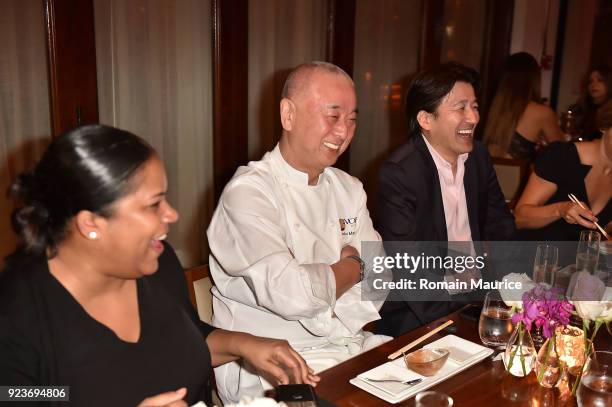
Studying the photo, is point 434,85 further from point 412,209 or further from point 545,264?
point 545,264

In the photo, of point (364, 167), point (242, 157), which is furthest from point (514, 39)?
point (242, 157)

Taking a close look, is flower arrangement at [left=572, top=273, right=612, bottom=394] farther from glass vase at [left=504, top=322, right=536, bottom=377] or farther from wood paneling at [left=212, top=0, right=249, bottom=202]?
wood paneling at [left=212, top=0, right=249, bottom=202]

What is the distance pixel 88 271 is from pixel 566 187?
87.3 inches

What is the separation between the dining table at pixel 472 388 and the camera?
1.26 metres

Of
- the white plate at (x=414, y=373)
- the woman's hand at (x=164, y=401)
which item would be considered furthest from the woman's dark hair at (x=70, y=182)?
the white plate at (x=414, y=373)

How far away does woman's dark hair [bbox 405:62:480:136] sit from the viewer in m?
2.35

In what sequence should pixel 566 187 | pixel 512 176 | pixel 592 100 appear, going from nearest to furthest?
pixel 566 187 → pixel 512 176 → pixel 592 100

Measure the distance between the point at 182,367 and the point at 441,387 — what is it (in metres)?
0.58

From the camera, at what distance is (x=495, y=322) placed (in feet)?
4.89

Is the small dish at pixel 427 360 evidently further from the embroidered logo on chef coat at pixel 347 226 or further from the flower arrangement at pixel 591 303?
the embroidered logo on chef coat at pixel 347 226

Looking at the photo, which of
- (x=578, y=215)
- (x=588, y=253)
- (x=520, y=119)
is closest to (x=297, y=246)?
(x=588, y=253)

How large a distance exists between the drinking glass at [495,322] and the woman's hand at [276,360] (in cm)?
45

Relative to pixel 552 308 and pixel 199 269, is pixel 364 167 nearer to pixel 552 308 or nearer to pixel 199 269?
pixel 199 269

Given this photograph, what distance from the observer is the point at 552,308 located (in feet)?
4.42
